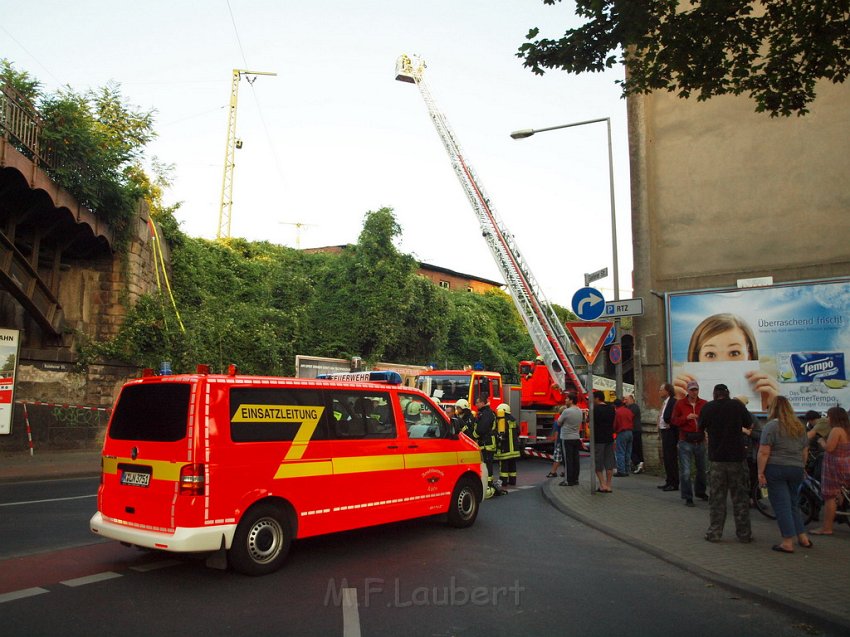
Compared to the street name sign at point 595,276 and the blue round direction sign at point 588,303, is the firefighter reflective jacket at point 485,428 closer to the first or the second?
the blue round direction sign at point 588,303

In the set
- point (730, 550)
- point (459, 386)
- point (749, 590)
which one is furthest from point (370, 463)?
point (459, 386)

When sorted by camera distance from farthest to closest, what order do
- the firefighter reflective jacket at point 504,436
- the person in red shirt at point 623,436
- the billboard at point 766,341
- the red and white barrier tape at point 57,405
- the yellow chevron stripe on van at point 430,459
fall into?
the red and white barrier tape at point 57,405, the person in red shirt at point 623,436, the billboard at point 766,341, the firefighter reflective jacket at point 504,436, the yellow chevron stripe on van at point 430,459

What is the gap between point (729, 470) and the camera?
7.76m

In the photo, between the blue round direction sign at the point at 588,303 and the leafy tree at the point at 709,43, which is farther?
the blue round direction sign at the point at 588,303

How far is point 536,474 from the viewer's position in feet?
52.4

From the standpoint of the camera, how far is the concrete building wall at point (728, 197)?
13.6m

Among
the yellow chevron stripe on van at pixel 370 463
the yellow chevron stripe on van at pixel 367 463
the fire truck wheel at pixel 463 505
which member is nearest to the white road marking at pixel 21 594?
the yellow chevron stripe on van at pixel 370 463

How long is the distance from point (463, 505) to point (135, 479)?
13.6 feet

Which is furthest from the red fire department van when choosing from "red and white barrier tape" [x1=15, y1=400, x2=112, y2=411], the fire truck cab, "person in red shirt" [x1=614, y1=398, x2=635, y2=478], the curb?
"red and white barrier tape" [x1=15, y1=400, x2=112, y2=411]

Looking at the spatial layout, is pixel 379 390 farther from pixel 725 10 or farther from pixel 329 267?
pixel 329 267

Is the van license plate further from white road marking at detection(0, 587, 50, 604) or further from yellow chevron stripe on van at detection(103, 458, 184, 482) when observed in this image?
white road marking at detection(0, 587, 50, 604)

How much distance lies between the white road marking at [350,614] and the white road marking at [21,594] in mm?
2456

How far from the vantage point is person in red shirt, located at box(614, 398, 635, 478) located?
1445 centimetres

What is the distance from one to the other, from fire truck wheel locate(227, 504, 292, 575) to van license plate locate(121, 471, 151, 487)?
37.2 inches
